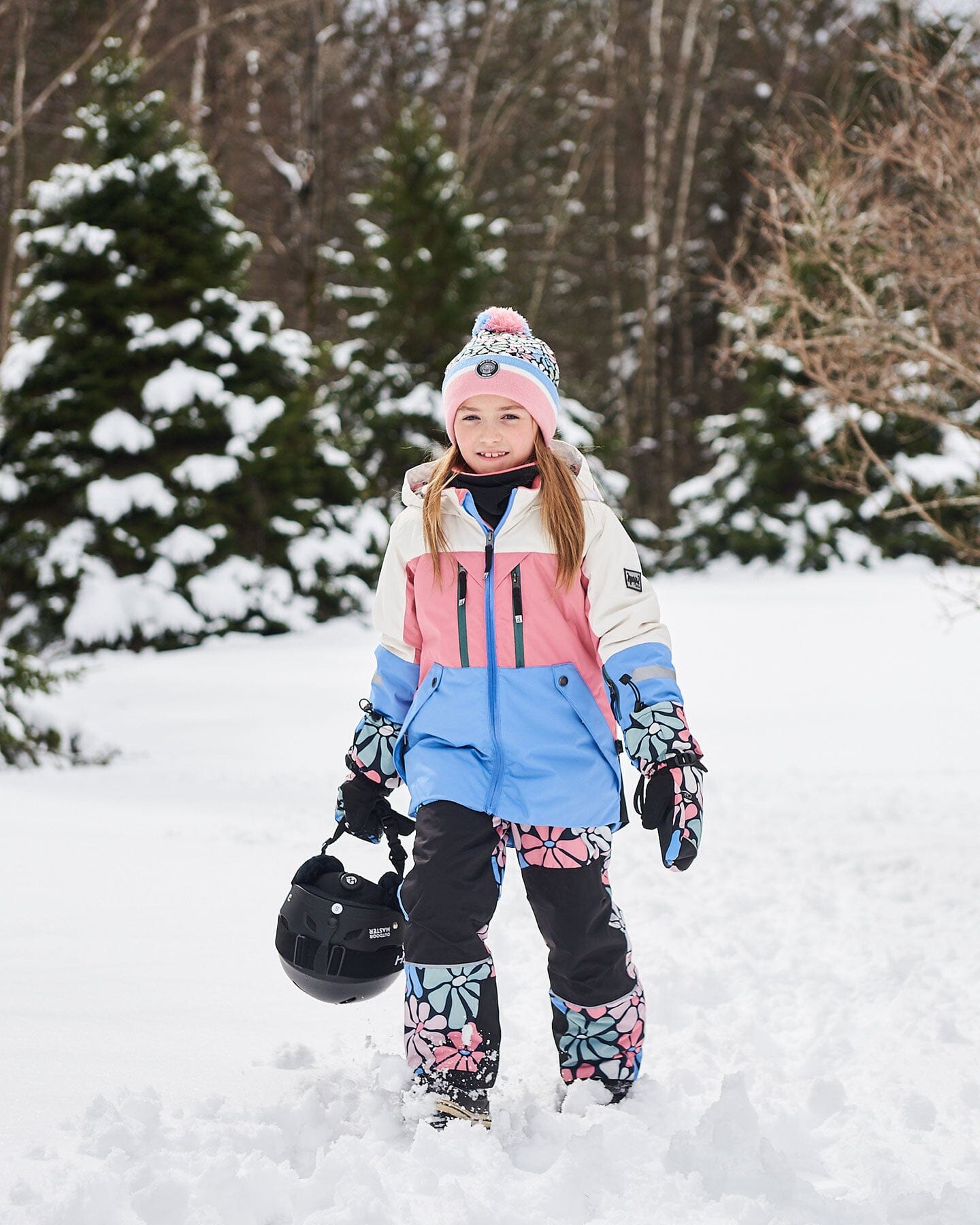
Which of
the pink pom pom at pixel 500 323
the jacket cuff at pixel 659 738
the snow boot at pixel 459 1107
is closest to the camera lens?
the snow boot at pixel 459 1107

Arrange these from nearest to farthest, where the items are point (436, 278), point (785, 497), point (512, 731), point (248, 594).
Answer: point (512, 731) < point (248, 594) < point (436, 278) < point (785, 497)

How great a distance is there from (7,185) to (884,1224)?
19.6m

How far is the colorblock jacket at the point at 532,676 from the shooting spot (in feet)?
8.06

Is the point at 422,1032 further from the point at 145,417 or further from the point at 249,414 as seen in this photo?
the point at 145,417

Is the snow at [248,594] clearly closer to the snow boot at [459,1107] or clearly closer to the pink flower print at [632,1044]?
the pink flower print at [632,1044]

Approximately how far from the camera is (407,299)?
15.6 meters

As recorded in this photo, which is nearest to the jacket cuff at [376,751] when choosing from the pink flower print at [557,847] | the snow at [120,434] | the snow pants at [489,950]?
the snow pants at [489,950]

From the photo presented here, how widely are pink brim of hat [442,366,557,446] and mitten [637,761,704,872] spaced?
0.82 metres

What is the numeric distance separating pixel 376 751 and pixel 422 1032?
0.61m

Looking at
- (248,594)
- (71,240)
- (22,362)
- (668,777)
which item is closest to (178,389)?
(22,362)

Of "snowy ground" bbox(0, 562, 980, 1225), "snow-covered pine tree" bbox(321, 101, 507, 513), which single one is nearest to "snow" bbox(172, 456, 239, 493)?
"snow-covered pine tree" bbox(321, 101, 507, 513)

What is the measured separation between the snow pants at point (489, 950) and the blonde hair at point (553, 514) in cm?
55

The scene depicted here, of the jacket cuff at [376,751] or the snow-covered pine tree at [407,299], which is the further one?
the snow-covered pine tree at [407,299]

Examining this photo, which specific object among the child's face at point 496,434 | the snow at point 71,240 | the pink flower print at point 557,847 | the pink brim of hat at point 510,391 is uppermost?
the snow at point 71,240
